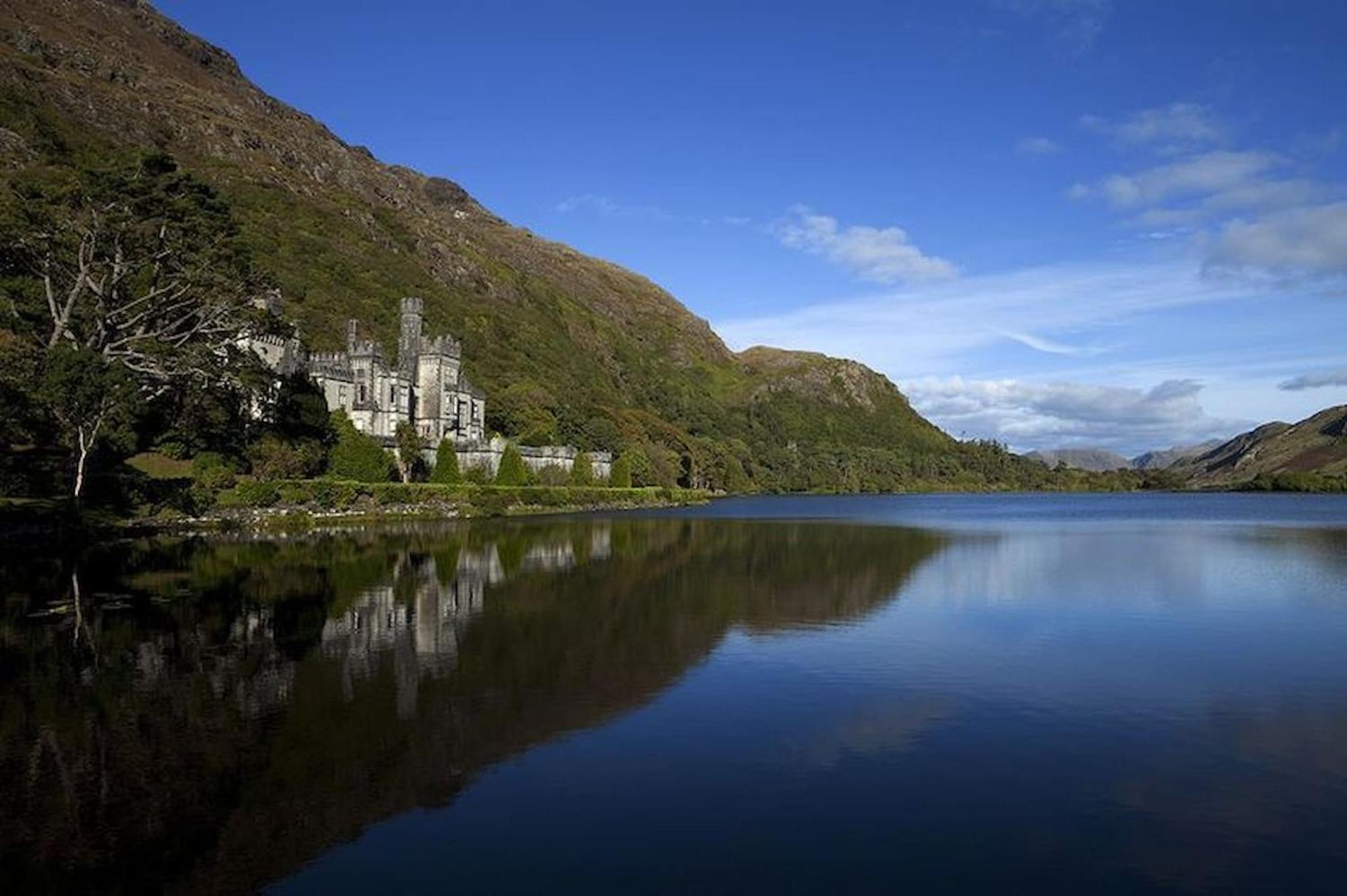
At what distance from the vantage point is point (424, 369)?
85.3 meters

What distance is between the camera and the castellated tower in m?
84.6

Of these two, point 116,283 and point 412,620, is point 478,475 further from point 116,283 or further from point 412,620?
point 412,620

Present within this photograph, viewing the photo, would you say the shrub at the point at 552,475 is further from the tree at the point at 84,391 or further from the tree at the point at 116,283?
the tree at the point at 84,391

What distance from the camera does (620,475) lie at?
10481 centimetres

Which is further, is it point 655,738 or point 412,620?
point 412,620

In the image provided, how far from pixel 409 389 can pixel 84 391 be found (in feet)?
140

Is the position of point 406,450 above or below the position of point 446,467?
above

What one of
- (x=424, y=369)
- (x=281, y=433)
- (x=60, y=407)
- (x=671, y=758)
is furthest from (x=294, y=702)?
(x=424, y=369)

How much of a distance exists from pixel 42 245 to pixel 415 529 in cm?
2335

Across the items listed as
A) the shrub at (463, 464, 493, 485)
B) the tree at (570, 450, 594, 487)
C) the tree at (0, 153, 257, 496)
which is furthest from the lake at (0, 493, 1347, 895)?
the tree at (570, 450, 594, 487)

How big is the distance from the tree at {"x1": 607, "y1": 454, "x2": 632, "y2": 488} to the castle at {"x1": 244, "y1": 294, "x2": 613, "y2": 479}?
320 inches

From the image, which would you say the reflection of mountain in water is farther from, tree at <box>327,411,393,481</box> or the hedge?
tree at <box>327,411,393,481</box>

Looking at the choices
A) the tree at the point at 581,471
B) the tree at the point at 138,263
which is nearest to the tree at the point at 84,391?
the tree at the point at 138,263

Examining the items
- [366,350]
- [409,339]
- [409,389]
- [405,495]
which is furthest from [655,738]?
[409,339]
